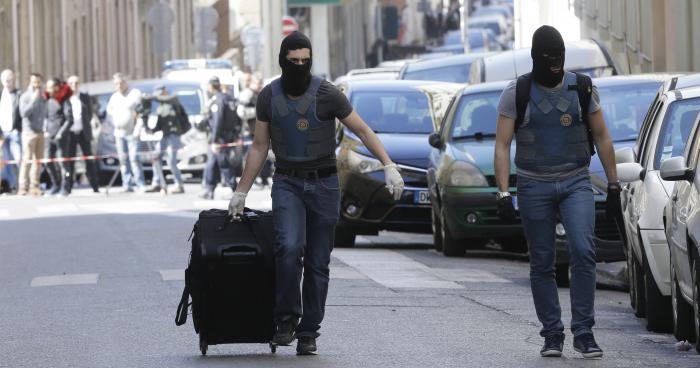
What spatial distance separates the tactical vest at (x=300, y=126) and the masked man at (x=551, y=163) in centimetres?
87

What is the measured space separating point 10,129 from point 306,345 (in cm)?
2468

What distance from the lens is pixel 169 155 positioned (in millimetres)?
33562

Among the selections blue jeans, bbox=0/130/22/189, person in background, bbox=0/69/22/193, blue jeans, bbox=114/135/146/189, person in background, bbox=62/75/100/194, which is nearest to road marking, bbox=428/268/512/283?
blue jeans, bbox=114/135/146/189

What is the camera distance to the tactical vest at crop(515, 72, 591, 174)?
1038 centimetres

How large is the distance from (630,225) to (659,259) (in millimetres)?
1069

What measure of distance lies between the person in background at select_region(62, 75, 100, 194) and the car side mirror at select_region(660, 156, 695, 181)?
23.9 m

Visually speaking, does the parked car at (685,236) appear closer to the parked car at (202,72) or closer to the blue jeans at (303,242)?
the blue jeans at (303,242)

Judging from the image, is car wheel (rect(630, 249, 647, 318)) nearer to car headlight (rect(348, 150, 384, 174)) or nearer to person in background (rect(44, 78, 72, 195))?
car headlight (rect(348, 150, 384, 174))

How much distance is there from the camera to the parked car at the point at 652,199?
12.0m

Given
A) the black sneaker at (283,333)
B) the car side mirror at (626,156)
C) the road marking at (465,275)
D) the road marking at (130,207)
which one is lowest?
the road marking at (130,207)

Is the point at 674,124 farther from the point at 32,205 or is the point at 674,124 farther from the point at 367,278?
the point at 32,205

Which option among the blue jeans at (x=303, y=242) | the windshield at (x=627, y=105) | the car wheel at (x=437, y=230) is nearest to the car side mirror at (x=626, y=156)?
the blue jeans at (x=303, y=242)

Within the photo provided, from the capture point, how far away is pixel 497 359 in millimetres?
10227

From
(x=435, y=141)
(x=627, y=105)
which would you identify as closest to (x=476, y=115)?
(x=435, y=141)
